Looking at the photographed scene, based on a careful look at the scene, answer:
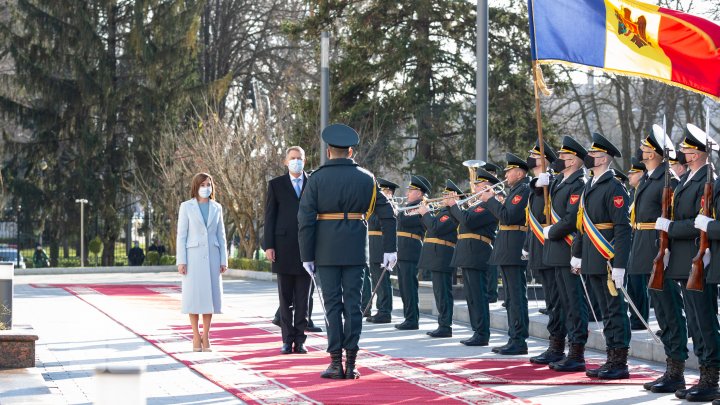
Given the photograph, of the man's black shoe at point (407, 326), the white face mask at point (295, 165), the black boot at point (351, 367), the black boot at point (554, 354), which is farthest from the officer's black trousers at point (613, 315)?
the man's black shoe at point (407, 326)

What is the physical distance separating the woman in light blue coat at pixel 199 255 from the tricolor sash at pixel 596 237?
385cm

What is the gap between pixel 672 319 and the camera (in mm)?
10859

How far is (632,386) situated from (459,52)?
24.7 meters

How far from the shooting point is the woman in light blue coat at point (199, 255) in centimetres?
1363

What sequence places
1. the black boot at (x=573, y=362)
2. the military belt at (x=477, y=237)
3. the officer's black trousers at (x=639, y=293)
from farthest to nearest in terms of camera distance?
the officer's black trousers at (x=639, y=293) < the military belt at (x=477, y=237) < the black boot at (x=573, y=362)

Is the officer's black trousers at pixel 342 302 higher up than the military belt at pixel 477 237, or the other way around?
the military belt at pixel 477 237

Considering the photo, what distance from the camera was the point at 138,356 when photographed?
13.2m

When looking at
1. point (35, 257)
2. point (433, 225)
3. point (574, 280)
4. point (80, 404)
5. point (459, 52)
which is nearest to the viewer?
point (80, 404)

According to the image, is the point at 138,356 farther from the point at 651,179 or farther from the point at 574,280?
the point at 651,179

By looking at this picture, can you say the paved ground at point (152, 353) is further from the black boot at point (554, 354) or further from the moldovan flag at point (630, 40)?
the moldovan flag at point (630, 40)

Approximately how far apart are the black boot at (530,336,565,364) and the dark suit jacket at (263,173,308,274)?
2594 mm

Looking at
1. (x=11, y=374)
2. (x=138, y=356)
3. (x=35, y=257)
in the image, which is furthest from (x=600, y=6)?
(x=35, y=257)

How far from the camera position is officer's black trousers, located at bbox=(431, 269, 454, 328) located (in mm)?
15750

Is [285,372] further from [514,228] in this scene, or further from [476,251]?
[476,251]
